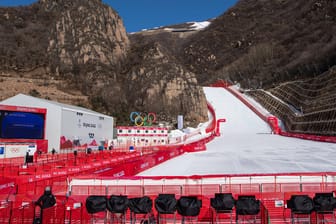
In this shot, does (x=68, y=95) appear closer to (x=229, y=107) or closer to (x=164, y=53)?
(x=164, y=53)

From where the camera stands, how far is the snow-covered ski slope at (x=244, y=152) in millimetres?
19672

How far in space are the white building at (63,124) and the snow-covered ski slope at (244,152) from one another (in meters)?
12.7

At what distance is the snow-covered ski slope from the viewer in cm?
1967

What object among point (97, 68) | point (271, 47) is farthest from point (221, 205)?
point (271, 47)

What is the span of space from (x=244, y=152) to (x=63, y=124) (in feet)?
59.8

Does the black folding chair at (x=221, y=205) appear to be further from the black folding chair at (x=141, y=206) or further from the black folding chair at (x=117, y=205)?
the black folding chair at (x=117, y=205)

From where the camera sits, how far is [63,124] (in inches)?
1329

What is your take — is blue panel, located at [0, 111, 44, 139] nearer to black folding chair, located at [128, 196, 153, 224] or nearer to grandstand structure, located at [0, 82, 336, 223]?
grandstand structure, located at [0, 82, 336, 223]

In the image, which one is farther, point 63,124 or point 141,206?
point 63,124

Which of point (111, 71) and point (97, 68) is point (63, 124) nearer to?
point (97, 68)

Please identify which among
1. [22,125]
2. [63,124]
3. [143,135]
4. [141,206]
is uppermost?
[63,124]

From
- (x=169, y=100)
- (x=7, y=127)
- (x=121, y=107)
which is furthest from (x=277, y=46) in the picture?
(x=7, y=127)

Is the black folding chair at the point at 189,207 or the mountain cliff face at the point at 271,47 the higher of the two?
the mountain cliff face at the point at 271,47

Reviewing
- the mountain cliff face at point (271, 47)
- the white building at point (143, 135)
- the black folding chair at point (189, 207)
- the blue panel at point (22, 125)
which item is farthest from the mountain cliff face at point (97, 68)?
the black folding chair at point (189, 207)
